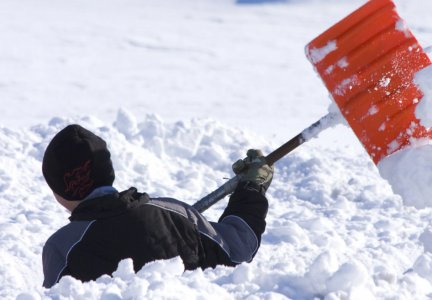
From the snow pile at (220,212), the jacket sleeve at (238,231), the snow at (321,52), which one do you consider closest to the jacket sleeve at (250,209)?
the jacket sleeve at (238,231)

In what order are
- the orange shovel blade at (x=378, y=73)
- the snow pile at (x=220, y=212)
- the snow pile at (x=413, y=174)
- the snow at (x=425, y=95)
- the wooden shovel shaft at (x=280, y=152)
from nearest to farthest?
1. the snow pile at (x=220, y=212)
2. the snow at (x=425, y=95)
3. the snow pile at (x=413, y=174)
4. the orange shovel blade at (x=378, y=73)
5. the wooden shovel shaft at (x=280, y=152)

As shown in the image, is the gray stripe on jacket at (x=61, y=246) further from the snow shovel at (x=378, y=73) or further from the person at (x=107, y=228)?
the snow shovel at (x=378, y=73)

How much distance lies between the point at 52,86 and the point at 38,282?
203 inches

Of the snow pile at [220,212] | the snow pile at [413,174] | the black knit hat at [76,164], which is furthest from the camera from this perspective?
the snow pile at [413,174]

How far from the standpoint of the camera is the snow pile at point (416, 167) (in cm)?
182

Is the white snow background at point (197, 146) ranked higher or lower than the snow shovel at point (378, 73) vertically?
lower

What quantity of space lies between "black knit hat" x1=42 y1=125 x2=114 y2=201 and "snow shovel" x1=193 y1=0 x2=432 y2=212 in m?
1.13

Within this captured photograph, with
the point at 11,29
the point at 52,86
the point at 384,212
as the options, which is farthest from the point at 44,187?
the point at 11,29

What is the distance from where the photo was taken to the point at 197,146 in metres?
4.43

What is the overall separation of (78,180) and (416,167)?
1.34 m

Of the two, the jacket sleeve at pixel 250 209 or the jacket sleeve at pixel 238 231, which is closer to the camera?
the jacket sleeve at pixel 238 231

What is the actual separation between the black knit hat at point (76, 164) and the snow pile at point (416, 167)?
1.20 metres

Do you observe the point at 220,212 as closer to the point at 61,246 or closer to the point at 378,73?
the point at 378,73

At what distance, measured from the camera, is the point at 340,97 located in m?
2.10
